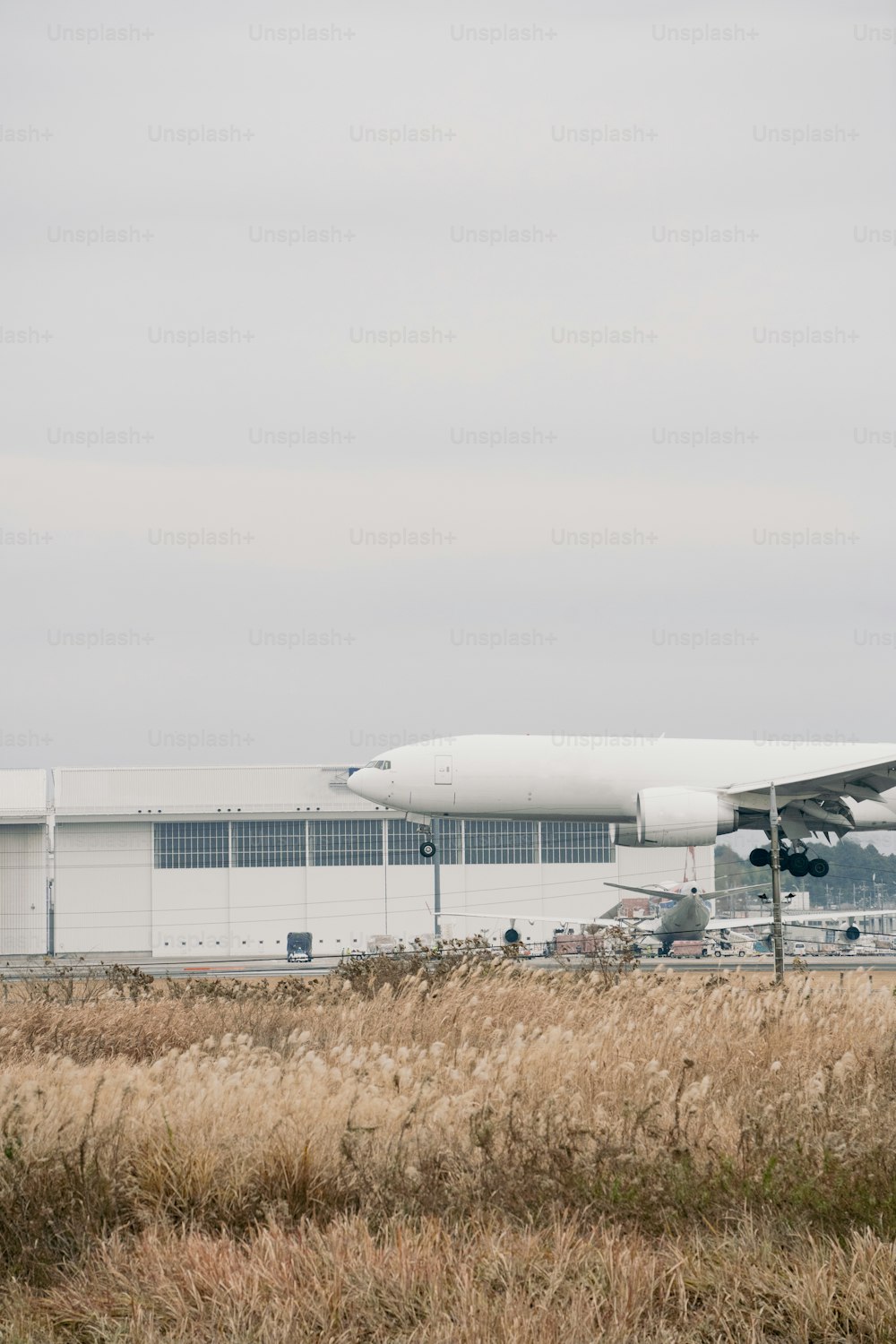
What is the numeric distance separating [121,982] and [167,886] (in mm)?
62727

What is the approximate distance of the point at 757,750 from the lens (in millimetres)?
51531

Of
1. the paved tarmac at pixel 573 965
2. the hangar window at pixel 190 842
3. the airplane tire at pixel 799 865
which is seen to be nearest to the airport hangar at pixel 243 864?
the hangar window at pixel 190 842

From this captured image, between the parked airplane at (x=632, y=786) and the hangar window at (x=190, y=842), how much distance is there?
41229 mm

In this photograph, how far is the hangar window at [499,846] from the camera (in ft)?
300

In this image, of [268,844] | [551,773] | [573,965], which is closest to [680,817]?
[551,773]

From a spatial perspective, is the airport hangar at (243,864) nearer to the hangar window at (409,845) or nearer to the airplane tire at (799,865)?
the hangar window at (409,845)

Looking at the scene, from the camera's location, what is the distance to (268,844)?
9088cm

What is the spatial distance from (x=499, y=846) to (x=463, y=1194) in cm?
8253

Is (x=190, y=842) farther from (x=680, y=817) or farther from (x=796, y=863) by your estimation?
(x=796, y=863)

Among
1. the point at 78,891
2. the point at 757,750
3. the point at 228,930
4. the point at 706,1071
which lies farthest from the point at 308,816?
the point at 706,1071

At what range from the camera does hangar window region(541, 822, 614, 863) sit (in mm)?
91375

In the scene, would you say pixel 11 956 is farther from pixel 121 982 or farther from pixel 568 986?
pixel 568 986

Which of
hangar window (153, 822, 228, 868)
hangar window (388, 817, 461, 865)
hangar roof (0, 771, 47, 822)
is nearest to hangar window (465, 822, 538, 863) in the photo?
hangar window (388, 817, 461, 865)

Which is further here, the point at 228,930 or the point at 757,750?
the point at 228,930
